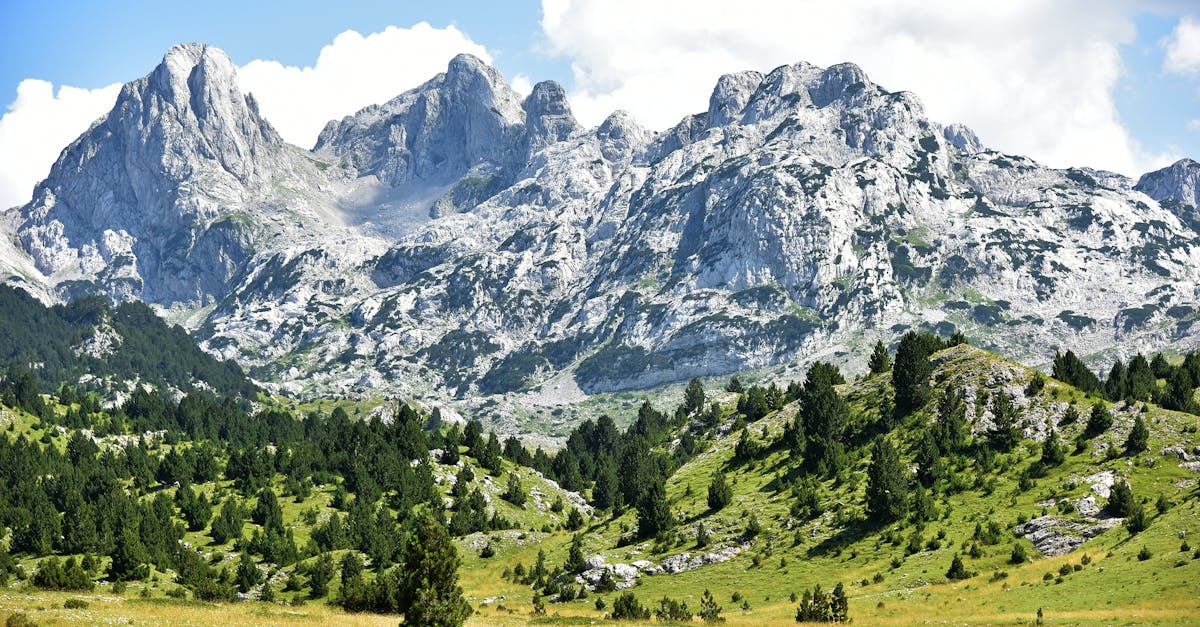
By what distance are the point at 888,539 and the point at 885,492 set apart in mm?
5378

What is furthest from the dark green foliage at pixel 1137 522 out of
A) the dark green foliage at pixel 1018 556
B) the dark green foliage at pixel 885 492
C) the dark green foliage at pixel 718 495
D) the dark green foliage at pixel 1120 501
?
the dark green foliage at pixel 718 495

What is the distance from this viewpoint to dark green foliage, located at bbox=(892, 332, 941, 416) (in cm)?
11731

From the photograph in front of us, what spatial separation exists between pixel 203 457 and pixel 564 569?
80.0 meters

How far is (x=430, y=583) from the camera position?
5194cm

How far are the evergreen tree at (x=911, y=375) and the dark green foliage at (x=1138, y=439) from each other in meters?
26.2

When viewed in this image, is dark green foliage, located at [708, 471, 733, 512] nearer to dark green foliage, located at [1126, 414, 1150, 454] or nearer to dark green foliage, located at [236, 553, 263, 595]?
dark green foliage, located at [1126, 414, 1150, 454]

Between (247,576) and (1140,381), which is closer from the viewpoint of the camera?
(247,576)

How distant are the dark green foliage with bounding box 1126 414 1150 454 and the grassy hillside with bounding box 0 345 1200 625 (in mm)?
694

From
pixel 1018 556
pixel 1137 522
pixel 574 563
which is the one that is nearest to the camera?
pixel 1137 522

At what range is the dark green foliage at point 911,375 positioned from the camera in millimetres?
117312

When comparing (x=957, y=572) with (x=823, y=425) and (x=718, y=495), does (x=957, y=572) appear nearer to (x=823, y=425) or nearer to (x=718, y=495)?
(x=718, y=495)

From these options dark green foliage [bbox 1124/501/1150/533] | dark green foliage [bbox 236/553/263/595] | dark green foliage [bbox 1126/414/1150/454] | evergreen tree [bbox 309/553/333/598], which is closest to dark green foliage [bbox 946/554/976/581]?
dark green foliage [bbox 1124/501/1150/533]

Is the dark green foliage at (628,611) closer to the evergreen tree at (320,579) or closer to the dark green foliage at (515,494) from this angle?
the evergreen tree at (320,579)

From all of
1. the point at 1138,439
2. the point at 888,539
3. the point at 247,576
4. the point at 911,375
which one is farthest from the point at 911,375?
the point at 247,576
